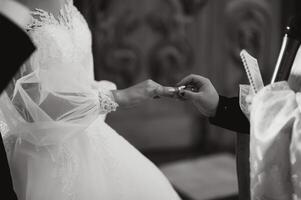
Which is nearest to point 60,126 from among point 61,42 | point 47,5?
point 61,42

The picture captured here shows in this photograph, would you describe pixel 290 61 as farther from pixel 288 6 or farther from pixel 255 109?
pixel 288 6

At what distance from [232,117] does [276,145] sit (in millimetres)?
230

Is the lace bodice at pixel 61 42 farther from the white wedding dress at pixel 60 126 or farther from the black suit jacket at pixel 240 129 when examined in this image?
the black suit jacket at pixel 240 129

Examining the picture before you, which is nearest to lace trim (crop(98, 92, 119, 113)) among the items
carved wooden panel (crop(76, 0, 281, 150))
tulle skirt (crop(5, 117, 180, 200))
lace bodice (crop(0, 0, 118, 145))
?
lace bodice (crop(0, 0, 118, 145))

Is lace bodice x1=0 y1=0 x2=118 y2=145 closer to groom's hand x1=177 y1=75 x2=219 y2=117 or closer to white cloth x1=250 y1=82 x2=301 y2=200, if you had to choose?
groom's hand x1=177 y1=75 x2=219 y2=117

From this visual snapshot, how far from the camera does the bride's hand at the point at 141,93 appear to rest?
3.54 feet

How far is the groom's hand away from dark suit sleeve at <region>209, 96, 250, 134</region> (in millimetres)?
17

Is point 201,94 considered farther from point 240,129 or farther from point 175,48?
point 175,48

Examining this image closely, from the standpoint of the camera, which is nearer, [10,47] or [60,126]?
[10,47]

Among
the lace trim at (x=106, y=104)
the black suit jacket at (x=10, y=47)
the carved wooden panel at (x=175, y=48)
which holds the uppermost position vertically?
the black suit jacket at (x=10, y=47)

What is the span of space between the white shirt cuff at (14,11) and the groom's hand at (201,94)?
0.53m

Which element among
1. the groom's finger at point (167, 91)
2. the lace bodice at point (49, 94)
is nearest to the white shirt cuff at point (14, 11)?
the lace bodice at point (49, 94)

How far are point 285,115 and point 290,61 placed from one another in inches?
5.6

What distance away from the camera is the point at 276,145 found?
0.88 metres
